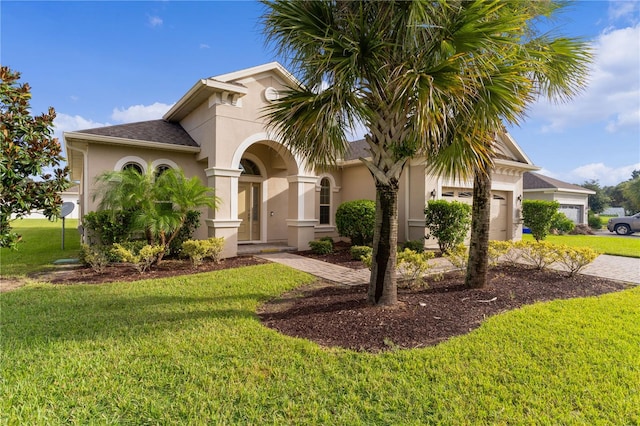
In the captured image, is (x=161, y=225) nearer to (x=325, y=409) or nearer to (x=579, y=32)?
(x=325, y=409)

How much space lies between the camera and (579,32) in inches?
230

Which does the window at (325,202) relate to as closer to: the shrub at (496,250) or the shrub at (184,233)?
the shrub at (184,233)

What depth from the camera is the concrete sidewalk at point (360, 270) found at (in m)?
Answer: 8.07

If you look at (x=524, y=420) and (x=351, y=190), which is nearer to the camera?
(x=524, y=420)

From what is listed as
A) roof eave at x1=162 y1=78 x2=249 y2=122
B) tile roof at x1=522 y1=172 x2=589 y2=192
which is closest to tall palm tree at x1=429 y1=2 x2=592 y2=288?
roof eave at x1=162 y1=78 x2=249 y2=122

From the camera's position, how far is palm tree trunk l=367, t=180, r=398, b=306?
522cm

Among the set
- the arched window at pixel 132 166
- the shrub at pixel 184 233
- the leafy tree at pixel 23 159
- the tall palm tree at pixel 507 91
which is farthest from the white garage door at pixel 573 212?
the leafy tree at pixel 23 159

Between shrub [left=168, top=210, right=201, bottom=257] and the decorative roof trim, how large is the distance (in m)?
2.65

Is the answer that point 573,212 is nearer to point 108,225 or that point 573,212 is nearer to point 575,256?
point 575,256

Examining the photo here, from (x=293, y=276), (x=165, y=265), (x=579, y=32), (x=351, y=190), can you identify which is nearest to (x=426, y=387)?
(x=293, y=276)

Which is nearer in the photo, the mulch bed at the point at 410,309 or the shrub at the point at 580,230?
the mulch bed at the point at 410,309

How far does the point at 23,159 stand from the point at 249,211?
10228 millimetres

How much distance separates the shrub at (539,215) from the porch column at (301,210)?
11.9 metres

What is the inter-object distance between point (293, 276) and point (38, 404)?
5.48 metres
